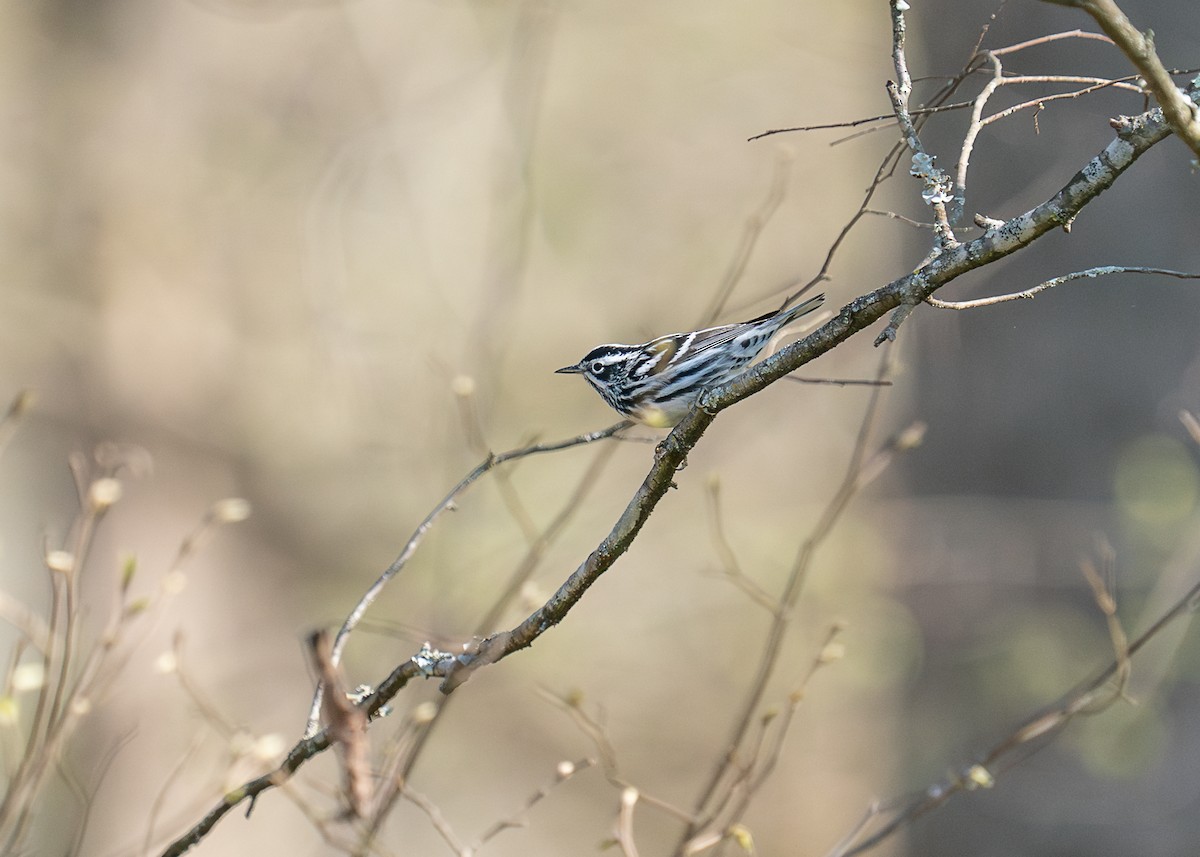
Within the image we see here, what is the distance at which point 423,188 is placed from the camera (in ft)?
34.3

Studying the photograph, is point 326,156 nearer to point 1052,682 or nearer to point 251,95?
point 251,95

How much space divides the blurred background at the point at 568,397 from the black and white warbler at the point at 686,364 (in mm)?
550

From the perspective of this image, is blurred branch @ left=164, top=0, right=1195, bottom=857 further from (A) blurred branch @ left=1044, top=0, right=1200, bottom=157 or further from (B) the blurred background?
(B) the blurred background

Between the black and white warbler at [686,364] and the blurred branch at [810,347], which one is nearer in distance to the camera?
the blurred branch at [810,347]

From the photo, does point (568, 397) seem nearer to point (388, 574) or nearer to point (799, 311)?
point (799, 311)

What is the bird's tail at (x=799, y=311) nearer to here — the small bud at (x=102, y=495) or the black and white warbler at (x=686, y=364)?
the black and white warbler at (x=686, y=364)

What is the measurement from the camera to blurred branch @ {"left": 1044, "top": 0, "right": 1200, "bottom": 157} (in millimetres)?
1418

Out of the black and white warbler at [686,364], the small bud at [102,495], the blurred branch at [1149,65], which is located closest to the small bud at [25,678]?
the small bud at [102,495]

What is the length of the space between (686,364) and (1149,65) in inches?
84.3

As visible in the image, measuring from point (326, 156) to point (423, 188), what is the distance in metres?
1.27

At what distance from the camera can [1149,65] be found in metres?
1.54

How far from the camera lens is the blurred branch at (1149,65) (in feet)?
4.65

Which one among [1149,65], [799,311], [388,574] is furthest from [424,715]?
[1149,65]

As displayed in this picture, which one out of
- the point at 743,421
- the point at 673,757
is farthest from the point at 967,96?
the point at 673,757
